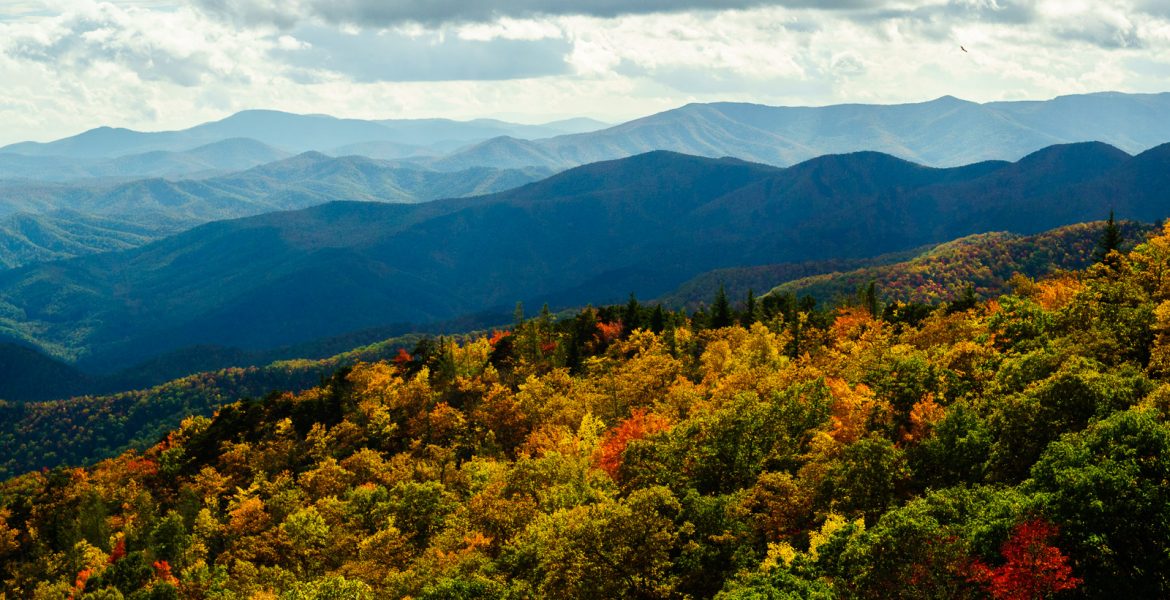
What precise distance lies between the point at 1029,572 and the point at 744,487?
2363 centimetres

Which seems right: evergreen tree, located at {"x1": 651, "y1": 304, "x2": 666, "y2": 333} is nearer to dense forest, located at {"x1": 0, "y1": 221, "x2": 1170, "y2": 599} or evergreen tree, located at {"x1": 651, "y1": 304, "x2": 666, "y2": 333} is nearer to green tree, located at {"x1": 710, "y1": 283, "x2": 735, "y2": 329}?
green tree, located at {"x1": 710, "y1": 283, "x2": 735, "y2": 329}

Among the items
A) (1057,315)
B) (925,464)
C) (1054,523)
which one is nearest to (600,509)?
(925,464)

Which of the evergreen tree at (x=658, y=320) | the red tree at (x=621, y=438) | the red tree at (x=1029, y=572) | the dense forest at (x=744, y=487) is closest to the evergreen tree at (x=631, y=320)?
the evergreen tree at (x=658, y=320)

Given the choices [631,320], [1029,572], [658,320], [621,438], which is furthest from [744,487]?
[631,320]

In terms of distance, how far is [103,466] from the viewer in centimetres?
14488

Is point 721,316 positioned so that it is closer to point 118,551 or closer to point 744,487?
point 744,487

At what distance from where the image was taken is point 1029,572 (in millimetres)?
32000

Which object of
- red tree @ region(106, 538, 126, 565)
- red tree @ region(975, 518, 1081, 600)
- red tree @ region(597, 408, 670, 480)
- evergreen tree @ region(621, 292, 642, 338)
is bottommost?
red tree @ region(106, 538, 126, 565)

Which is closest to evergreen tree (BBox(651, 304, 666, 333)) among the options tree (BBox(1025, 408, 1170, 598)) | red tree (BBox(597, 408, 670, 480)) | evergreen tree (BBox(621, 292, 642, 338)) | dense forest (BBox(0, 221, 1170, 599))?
evergreen tree (BBox(621, 292, 642, 338))

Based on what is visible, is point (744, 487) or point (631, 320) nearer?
point (744, 487)

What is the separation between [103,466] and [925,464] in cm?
14809

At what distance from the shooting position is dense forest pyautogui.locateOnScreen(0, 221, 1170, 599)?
117ft

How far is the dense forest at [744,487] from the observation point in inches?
1400

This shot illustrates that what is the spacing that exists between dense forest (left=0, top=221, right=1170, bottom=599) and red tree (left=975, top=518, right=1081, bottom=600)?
116 mm
